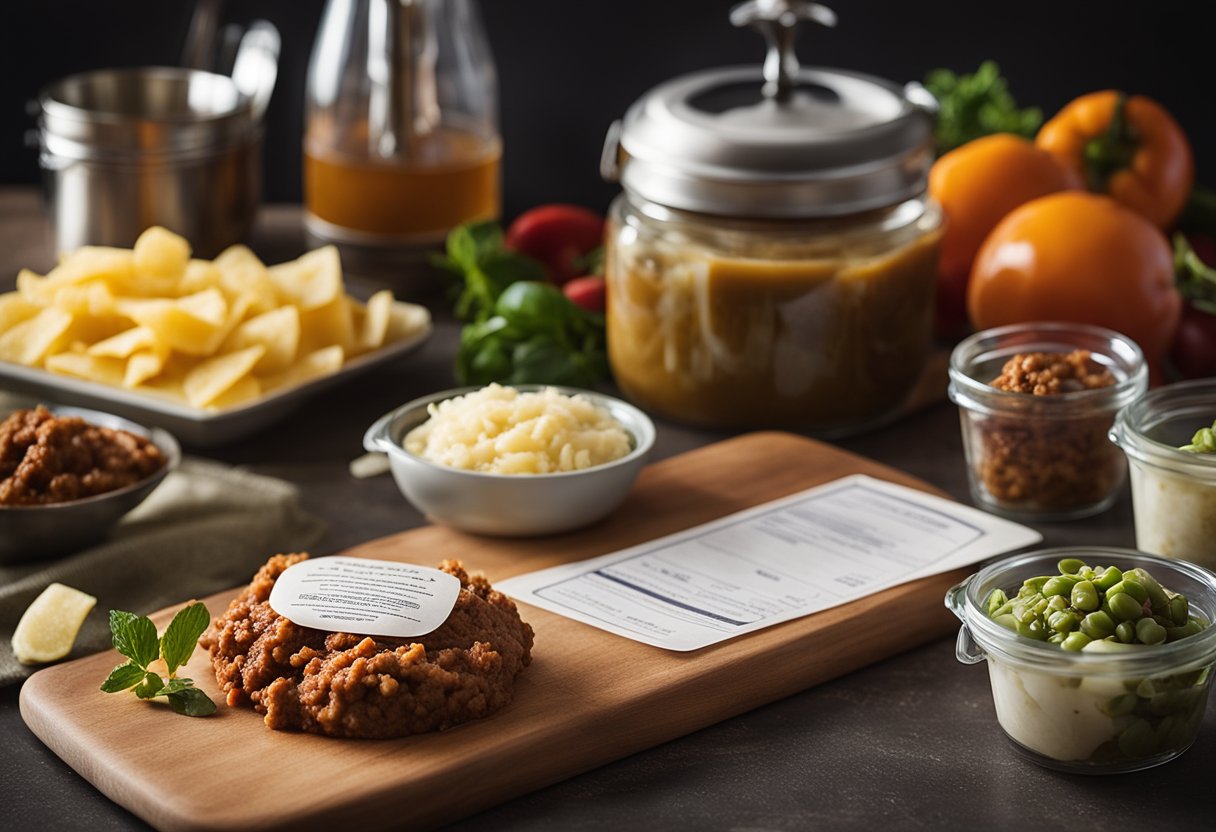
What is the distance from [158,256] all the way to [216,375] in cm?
20

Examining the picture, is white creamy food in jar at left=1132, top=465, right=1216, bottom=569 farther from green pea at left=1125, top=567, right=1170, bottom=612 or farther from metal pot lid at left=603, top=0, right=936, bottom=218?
metal pot lid at left=603, top=0, right=936, bottom=218

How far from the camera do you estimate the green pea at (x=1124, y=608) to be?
116 cm

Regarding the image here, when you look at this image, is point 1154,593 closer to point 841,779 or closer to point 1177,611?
point 1177,611

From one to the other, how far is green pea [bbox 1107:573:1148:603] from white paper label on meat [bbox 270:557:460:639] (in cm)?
50

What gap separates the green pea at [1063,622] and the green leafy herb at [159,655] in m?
0.64

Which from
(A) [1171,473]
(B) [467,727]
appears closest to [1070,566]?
(A) [1171,473]

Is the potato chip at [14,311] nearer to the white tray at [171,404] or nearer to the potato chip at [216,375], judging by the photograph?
the white tray at [171,404]

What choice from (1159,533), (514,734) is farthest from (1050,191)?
(514,734)

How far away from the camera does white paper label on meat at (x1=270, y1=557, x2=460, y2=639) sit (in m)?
1.21

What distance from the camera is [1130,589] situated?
1.18m

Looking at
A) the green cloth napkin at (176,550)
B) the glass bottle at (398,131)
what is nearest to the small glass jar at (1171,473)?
the green cloth napkin at (176,550)

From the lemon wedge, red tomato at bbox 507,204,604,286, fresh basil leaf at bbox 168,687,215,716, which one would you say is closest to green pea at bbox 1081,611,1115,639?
fresh basil leaf at bbox 168,687,215,716

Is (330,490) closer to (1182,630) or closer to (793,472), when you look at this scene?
(793,472)

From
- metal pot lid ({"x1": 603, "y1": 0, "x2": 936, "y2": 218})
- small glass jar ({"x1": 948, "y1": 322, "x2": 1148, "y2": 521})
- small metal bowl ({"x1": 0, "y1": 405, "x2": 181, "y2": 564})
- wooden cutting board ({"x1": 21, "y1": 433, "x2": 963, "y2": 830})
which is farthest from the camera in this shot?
metal pot lid ({"x1": 603, "y1": 0, "x2": 936, "y2": 218})
